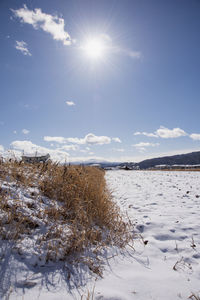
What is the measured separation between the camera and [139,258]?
2.14 metres

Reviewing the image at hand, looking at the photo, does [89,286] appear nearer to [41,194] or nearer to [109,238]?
[109,238]

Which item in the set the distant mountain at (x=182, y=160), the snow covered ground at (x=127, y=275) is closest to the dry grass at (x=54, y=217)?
the snow covered ground at (x=127, y=275)

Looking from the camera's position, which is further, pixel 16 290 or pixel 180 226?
pixel 180 226

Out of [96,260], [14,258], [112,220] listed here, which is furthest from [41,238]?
[112,220]

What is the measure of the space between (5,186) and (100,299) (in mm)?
2167

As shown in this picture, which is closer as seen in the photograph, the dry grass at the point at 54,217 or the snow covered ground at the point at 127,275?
the snow covered ground at the point at 127,275

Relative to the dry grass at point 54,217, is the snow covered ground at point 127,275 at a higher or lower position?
lower

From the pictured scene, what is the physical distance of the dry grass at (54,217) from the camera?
1.92m

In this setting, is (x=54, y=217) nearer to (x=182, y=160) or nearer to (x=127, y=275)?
(x=127, y=275)

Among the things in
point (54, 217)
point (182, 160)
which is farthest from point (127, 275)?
point (182, 160)

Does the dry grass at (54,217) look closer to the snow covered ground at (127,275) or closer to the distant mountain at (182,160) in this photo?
the snow covered ground at (127,275)

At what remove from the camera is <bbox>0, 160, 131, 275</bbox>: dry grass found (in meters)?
1.92

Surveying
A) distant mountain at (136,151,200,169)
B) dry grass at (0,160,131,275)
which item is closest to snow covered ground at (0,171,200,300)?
dry grass at (0,160,131,275)

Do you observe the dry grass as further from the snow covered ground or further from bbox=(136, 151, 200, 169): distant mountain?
bbox=(136, 151, 200, 169): distant mountain
